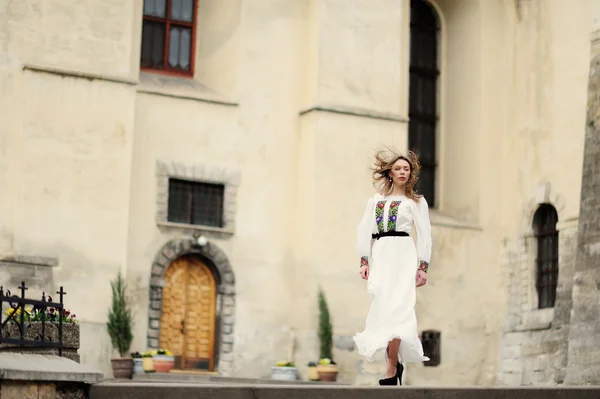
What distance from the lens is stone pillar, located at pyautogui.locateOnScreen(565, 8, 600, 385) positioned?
1977 cm

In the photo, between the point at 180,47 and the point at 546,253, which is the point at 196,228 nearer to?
the point at 180,47

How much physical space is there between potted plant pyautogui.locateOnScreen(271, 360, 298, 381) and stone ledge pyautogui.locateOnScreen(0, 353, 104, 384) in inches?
516

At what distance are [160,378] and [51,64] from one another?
5.29 m

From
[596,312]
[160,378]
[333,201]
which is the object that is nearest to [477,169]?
[333,201]

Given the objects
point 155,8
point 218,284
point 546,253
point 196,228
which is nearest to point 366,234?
point 196,228

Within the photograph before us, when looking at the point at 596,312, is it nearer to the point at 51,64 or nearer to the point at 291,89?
the point at 291,89

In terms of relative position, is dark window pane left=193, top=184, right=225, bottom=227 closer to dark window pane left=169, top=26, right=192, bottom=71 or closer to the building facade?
the building facade

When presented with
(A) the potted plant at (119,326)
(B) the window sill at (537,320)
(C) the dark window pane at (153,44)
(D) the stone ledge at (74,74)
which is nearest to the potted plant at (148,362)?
(A) the potted plant at (119,326)

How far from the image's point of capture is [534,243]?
2364 cm

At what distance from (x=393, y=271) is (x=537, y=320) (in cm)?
1341

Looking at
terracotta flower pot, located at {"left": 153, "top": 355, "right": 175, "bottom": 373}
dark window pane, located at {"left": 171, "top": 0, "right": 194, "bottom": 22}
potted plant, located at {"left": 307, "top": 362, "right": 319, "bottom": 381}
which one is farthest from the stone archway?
dark window pane, located at {"left": 171, "top": 0, "right": 194, "bottom": 22}

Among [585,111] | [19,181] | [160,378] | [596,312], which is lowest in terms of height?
[160,378]

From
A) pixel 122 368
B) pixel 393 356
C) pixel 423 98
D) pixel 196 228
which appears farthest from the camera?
pixel 423 98

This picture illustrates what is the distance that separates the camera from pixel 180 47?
2300cm
